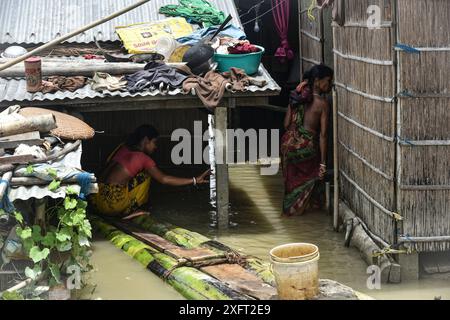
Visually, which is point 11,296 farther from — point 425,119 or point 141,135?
point 425,119

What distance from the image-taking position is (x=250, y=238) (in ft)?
34.9

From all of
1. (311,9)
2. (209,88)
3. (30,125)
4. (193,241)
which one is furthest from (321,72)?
(30,125)

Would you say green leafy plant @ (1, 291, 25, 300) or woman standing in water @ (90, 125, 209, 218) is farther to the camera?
woman standing in water @ (90, 125, 209, 218)

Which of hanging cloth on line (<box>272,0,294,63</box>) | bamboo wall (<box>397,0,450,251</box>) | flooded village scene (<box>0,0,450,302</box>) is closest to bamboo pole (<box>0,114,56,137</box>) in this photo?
flooded village scene (<box>0,0,450,302</box>)

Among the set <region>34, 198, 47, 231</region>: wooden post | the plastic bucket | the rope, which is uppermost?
the rope

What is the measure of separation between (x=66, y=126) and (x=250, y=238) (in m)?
2.77

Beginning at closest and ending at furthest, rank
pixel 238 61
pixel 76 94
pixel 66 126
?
pixel 66 126 < pixel 76 94 < pixel 238 61

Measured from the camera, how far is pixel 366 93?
9438mm

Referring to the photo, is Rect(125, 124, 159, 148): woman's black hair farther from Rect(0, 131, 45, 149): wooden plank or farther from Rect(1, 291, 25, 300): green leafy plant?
Rect(1, 291, 25, 300): green leafy plant

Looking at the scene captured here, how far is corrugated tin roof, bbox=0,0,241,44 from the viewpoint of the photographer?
40.4ft

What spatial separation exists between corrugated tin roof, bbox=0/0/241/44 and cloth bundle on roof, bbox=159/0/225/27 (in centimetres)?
18

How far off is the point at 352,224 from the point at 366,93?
1.66 m

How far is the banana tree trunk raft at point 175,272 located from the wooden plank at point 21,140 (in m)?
1.73

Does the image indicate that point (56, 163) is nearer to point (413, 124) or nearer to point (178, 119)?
point (413, 124)
